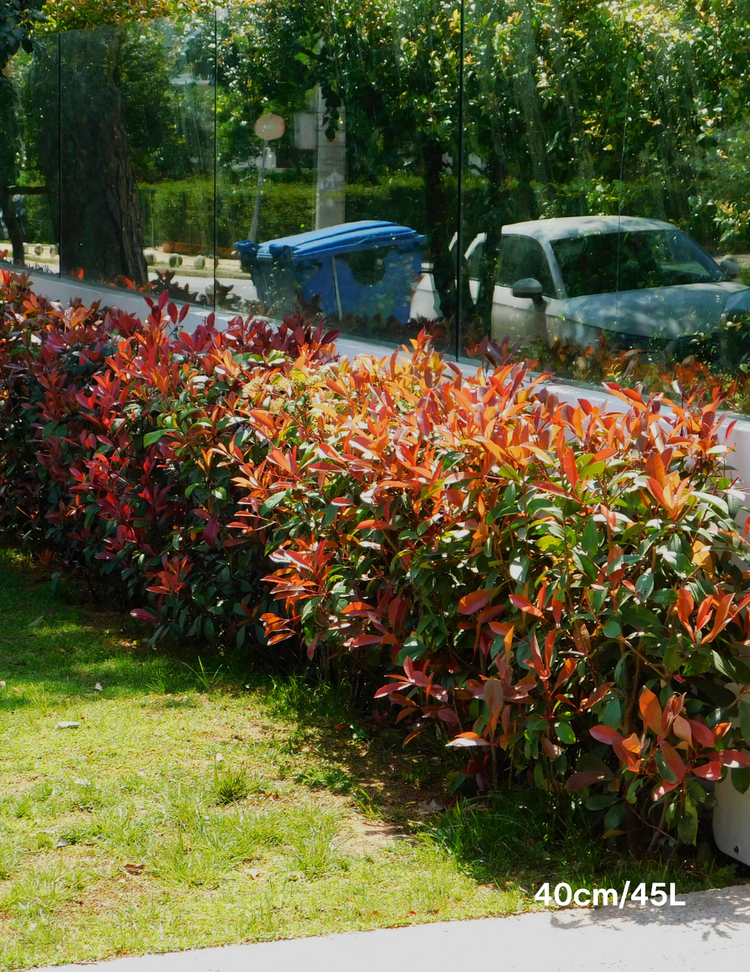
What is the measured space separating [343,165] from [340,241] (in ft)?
1.43

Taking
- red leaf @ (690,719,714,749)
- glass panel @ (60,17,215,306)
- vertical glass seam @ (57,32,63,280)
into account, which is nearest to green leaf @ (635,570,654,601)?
red leaf @ (690,719,714,749)

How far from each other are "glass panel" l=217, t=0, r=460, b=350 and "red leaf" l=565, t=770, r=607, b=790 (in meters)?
3.04

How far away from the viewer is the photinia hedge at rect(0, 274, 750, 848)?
3.31m

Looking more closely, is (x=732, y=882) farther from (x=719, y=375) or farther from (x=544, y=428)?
(x=719, y=375)

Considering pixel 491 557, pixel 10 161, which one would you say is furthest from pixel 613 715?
pixel 10 161

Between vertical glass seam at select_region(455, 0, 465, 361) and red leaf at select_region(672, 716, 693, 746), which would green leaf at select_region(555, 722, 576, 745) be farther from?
vertical glass seam at select_region(455, 0, 465, 361)

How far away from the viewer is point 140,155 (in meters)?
9.12

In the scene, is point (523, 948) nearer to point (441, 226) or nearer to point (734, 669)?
point (734, 669)

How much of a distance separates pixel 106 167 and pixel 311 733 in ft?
21.9

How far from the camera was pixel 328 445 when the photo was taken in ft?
13.9

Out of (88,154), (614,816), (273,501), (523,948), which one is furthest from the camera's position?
(88,154)

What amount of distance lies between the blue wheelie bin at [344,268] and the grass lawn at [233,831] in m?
2.46

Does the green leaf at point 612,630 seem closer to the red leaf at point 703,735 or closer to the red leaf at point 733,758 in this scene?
the red leaf at point 703,735

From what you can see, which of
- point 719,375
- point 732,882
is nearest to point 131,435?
point 719,375
